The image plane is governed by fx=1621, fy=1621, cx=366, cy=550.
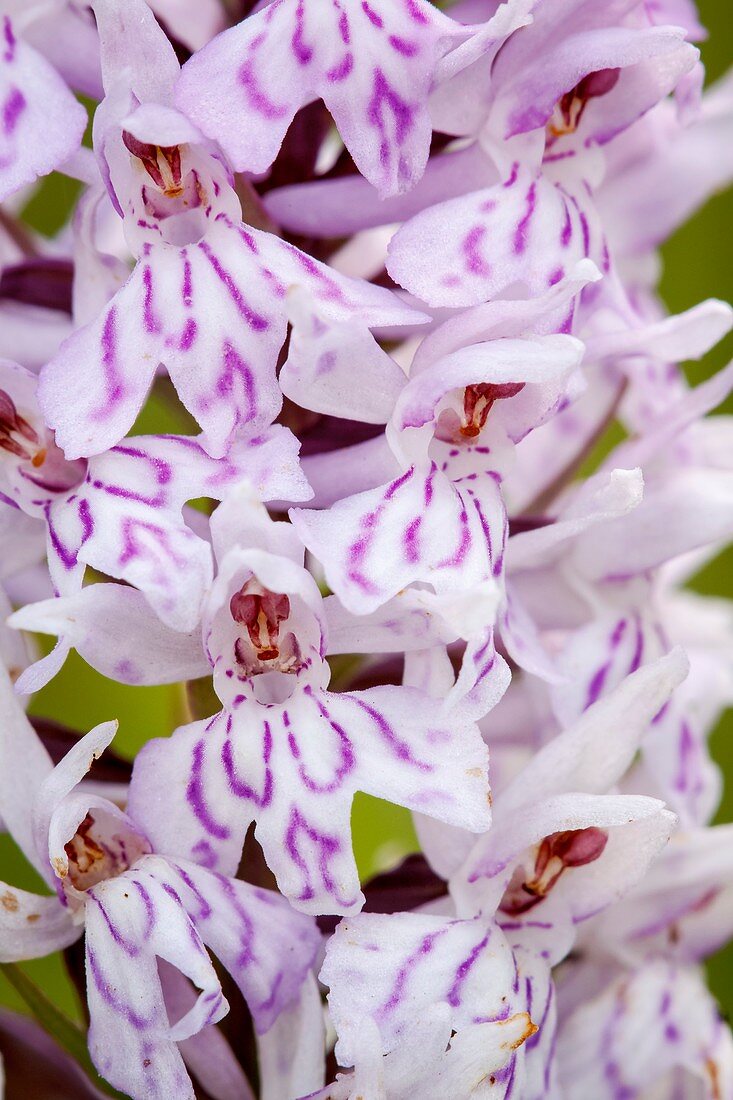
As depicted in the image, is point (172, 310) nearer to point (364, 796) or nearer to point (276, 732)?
point (276, 732)

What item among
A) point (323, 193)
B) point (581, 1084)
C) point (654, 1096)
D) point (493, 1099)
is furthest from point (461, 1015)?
point (323, 193)

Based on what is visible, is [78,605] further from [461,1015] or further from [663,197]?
[663,197]

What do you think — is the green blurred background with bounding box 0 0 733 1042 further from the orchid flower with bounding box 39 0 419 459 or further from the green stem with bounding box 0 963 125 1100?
the orchid flower with bounding box 39 0 419 459

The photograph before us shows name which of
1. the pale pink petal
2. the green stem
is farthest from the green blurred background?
the pale pink petal

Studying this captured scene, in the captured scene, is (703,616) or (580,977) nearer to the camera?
(580,977)

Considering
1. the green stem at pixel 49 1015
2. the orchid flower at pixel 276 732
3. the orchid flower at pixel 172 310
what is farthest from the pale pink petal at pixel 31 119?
the green stem at pixel 49 1015
